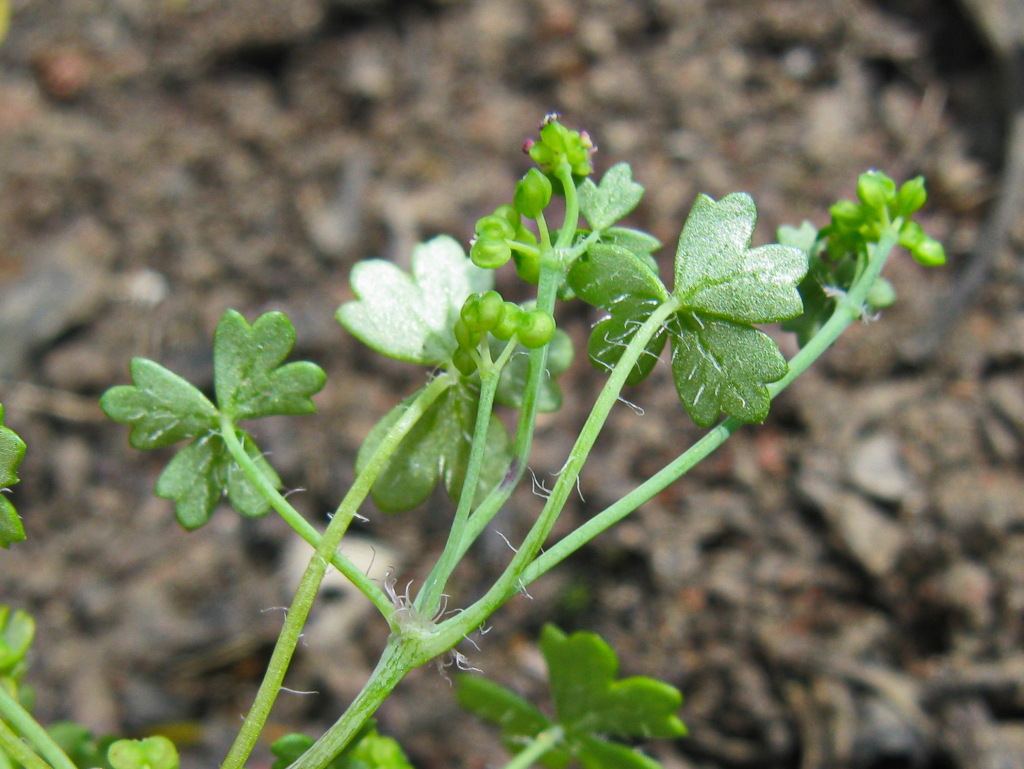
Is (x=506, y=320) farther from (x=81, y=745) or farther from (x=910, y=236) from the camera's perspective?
Result: (x=81, y=745)

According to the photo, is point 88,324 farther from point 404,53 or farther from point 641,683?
point 641,683

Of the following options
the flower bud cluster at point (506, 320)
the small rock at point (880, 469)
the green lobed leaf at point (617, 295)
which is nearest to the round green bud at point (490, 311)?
the flower bud cluster at point (506, 320)

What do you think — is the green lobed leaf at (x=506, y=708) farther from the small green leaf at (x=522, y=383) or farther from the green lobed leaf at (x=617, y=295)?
the green lobed leaf at (x=617, y=295)

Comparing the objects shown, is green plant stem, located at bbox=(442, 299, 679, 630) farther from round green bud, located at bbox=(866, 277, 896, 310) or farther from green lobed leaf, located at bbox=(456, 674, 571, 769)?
green lobed leaf, located at bbox=(456, 674, 571, 769)

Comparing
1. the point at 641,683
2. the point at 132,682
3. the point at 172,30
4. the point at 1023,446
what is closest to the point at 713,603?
the point at 1023,446

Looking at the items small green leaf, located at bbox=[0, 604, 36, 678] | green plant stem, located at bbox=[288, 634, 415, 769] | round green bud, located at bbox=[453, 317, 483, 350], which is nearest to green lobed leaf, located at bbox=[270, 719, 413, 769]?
green plant stem, located at bbox=[288, 634, 415, 769]
